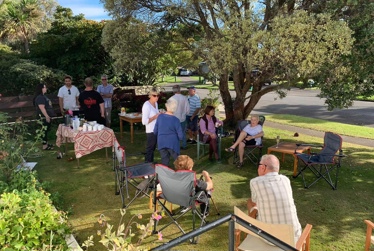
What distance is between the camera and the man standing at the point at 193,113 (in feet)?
26.9

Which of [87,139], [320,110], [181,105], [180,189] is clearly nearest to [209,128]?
[181,105]

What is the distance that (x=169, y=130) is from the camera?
511 centimetres

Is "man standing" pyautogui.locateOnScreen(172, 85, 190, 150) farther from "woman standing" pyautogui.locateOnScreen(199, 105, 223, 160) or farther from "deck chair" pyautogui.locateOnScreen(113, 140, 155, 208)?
"deck chair" pyautogui.locateOnScreen(113, 140, 155, 208)

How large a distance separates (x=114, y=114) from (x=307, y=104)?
41.1ft

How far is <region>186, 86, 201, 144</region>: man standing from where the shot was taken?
26.9ft

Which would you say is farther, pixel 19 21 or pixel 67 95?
pixel 19 21

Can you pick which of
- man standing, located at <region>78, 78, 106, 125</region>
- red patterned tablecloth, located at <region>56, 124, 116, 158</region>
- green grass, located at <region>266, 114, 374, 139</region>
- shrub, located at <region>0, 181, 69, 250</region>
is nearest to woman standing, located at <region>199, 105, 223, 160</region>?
red patterned tablecloth, located at <region>56, 124, 116, 158</region>

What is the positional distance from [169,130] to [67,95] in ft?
13.3

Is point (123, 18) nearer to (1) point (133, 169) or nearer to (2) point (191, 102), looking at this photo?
(2) point (191, 102)

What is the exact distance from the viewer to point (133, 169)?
5.03 m

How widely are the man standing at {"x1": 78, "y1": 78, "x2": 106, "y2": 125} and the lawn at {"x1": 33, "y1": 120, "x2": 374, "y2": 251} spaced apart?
0.95 metres

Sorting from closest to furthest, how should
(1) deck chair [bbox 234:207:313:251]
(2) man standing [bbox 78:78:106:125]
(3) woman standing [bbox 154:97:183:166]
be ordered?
(1) deck chair [bbox 234:207:313:251] < (3) woman standing [bbox 154:97:183:166] < (2) man standing [bbox 78:78:106:125]

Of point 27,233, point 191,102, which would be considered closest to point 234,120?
point 191,102

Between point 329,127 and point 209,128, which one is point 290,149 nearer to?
point 209,128
